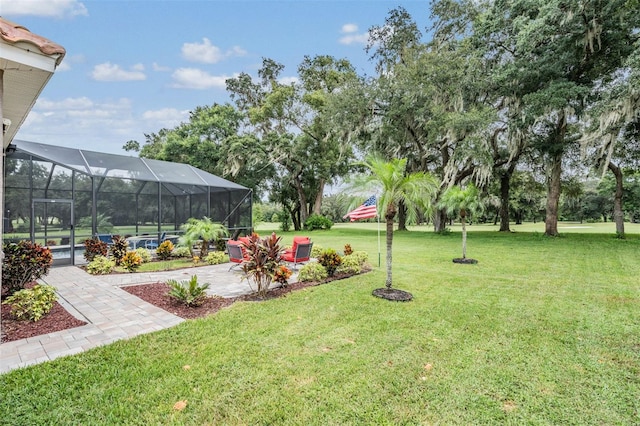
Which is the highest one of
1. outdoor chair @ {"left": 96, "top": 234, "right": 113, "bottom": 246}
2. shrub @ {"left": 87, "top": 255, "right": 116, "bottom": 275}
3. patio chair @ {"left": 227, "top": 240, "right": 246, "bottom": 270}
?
outdoor chair @ {"left": 96, "top": 234, "right": 113, "bottom": 246}

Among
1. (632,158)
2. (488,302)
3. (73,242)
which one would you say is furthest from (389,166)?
(632,158)

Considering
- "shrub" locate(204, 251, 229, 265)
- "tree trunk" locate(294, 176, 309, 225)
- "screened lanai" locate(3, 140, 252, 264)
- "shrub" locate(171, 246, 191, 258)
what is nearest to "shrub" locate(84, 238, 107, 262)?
"screened lanai" locate(3, 140, 252, 264)

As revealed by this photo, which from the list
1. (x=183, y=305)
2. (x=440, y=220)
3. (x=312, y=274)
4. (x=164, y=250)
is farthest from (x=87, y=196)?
(x=440, y=220)

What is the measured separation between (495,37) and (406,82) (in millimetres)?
4280

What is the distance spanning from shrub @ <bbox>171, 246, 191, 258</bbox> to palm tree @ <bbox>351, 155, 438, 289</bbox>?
7222 mm

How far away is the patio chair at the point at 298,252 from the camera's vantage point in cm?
796

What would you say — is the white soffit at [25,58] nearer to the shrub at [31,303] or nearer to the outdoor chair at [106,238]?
the shrub at [31,303]

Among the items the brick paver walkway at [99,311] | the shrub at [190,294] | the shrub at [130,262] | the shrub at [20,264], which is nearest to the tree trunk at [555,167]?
the brick paver walkway at [99,311]

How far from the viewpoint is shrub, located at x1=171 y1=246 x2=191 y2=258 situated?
992cm

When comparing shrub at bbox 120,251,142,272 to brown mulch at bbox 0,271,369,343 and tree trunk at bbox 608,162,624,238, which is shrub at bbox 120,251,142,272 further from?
tree trunk at bbox 608,162,624,238

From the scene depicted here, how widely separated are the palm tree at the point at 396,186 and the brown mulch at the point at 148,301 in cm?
241

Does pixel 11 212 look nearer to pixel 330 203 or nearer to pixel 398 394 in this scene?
pixel 398 394

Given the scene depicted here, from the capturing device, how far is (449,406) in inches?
95.2

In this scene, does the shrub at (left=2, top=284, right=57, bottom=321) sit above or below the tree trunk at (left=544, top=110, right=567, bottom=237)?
below
